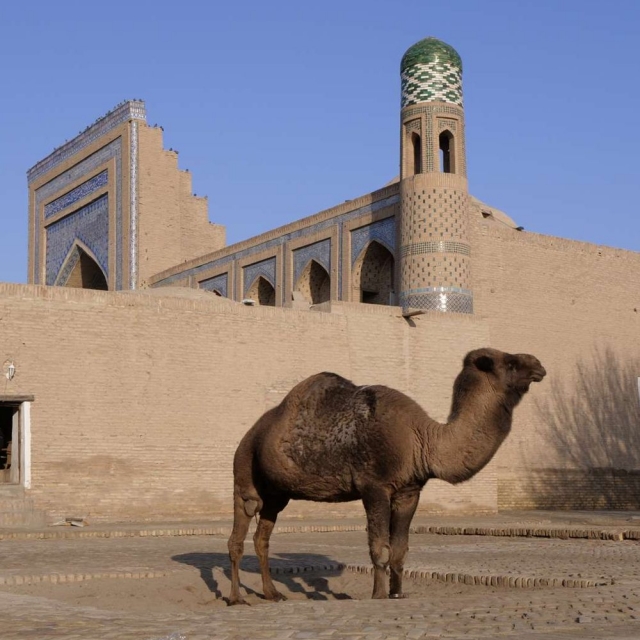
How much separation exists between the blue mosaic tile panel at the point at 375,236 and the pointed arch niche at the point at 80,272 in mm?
9684

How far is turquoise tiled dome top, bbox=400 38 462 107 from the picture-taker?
1941cm

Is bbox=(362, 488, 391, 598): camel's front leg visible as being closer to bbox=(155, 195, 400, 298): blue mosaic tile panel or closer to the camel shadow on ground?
the camel shadow on ground

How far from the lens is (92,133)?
2800 cm

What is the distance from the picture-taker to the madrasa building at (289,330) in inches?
575

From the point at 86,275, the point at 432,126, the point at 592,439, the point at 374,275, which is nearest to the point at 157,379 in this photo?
the point at 432,126

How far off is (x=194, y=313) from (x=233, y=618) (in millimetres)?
11437

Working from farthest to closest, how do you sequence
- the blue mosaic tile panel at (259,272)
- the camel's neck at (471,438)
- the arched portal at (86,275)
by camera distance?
the arched portal at (86,275)
the blue mosaic tile panel at (259,272)
the camel's neck at (471,438)

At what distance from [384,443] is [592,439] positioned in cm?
1654

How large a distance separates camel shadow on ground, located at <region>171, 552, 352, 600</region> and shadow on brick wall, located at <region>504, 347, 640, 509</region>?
11.7 m

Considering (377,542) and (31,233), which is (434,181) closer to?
(377,542)

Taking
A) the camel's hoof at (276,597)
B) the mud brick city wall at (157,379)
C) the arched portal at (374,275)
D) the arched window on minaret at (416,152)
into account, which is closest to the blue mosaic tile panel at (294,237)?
the arched portal at (374,275)

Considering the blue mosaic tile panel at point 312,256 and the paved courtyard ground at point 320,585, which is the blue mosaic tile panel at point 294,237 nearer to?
the blue mosaic tile panel at point 312,256

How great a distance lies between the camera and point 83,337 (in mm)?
14805

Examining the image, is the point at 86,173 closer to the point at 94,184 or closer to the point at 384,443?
the point at 94,184
